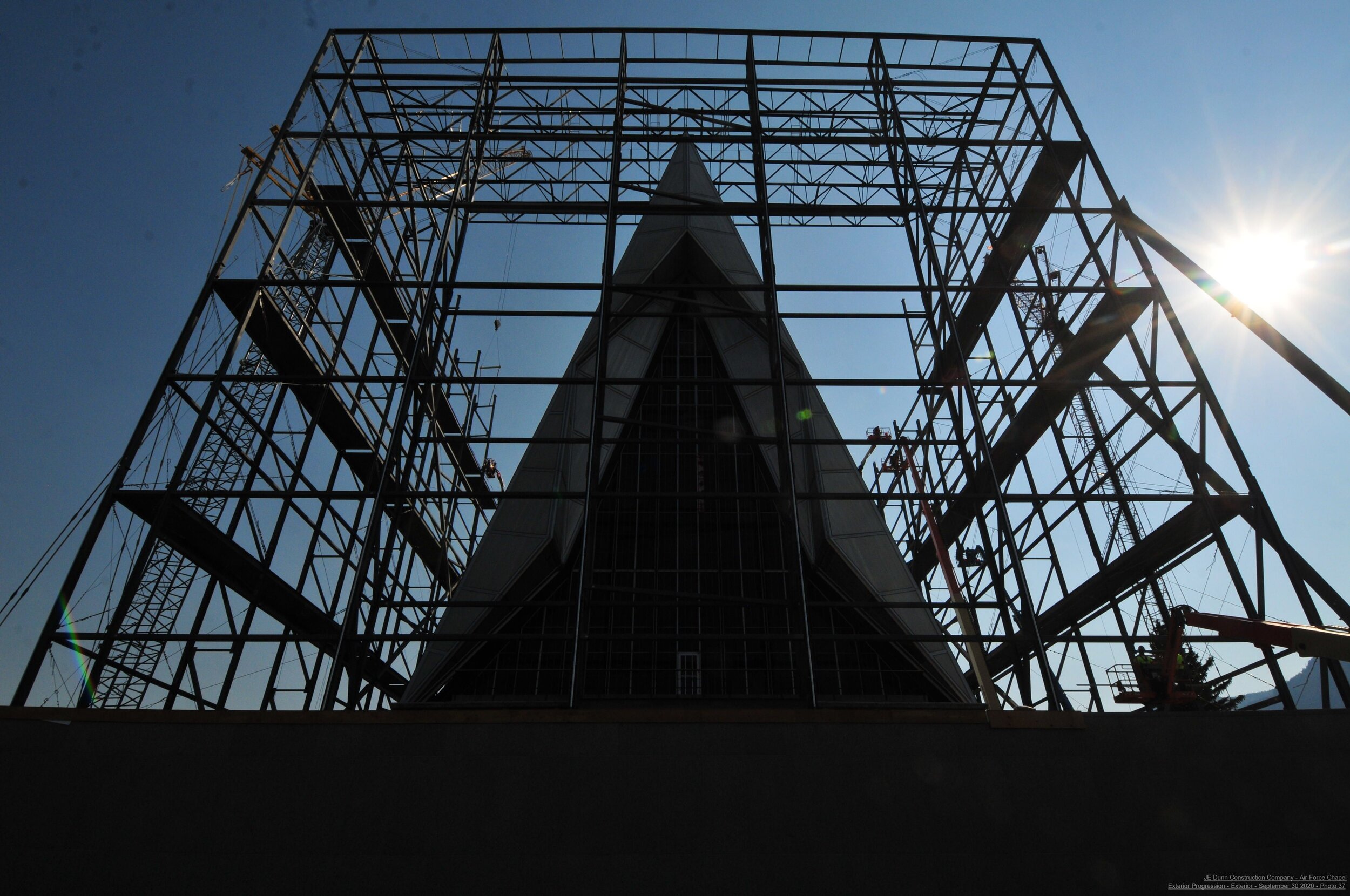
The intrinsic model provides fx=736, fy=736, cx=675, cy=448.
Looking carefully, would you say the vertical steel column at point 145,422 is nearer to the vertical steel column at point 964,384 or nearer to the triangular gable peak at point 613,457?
the triangular gable peak at point 613,457

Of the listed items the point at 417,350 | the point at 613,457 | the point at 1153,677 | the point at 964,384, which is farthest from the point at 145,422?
the point at 1153,677

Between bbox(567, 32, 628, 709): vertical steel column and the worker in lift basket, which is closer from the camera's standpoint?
bbox(567, 32, 628, 709): vertical steel column

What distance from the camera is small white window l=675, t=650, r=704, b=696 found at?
1340 centimetres

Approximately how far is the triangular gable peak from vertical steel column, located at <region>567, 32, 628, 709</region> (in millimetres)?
678

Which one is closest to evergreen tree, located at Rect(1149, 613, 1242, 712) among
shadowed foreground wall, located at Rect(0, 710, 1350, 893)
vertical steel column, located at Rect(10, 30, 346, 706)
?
shadowed foreground wall, located at Rect(0, 710, 1350, 893)

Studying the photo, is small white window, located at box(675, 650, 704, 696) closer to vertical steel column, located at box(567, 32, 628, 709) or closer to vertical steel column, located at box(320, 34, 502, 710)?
vertical steel column, located at box(567, 32, 628, 709)

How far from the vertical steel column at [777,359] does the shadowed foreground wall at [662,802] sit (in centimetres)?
206

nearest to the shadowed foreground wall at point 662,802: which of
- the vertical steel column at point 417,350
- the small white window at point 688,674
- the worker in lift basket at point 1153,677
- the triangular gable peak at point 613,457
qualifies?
the vertical steel column at point 417,350

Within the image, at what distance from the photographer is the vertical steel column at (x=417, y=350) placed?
8.93 m

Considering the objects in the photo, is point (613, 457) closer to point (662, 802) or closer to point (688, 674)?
point (688, 674)

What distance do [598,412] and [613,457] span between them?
5.74m

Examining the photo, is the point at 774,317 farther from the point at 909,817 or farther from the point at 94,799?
the point at 94,799

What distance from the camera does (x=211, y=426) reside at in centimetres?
1240

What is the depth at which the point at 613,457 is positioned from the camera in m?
16.1
